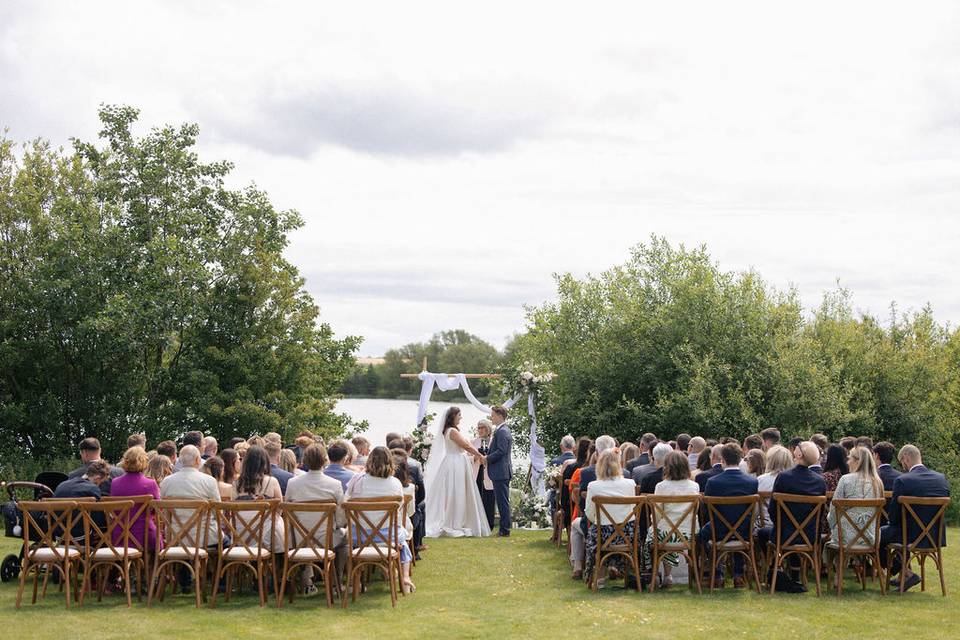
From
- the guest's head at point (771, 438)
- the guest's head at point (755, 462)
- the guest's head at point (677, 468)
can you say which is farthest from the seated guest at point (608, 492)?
the guest's head at point (771, 438)

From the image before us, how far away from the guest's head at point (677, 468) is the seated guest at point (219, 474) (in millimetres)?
4201

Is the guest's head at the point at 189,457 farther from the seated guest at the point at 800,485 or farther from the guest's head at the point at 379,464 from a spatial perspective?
the seated guest at the point at 800,485

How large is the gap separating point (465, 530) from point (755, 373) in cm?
865

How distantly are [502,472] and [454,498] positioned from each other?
80cm

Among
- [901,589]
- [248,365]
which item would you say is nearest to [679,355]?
[248,365]

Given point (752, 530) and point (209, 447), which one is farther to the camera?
point (209, 447)

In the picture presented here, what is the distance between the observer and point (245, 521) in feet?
28.8

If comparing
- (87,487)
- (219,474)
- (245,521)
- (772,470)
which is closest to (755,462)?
(772,470)

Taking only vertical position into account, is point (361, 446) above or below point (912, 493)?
above

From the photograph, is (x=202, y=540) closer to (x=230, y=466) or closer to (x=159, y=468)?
(x=230, y=466)

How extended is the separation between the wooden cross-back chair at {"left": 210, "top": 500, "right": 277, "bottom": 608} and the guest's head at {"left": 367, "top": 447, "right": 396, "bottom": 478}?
104 centimetres

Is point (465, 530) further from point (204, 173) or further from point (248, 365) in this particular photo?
point (204, 173)

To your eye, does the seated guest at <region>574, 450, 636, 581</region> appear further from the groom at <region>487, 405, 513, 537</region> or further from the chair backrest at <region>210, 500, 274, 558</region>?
the groom at <region>487, 405, 513, 537</region>

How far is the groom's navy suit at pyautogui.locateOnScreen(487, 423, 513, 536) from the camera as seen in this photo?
14.1 meters
